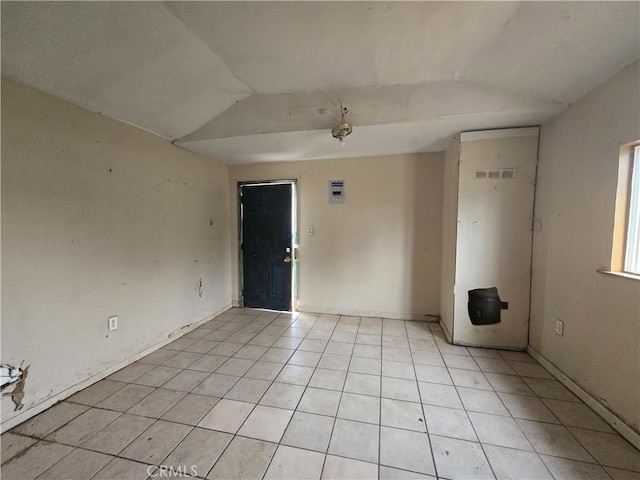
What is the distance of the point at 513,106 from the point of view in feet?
6.55

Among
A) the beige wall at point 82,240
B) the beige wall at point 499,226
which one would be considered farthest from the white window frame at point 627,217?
the beige wall at point 82,240

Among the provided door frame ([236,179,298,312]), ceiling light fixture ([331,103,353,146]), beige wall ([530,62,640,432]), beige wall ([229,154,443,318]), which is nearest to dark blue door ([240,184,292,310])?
door frame ([236,179,298,312])

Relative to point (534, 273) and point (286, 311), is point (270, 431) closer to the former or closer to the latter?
point (286, 311)

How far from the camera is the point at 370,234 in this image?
341 cm

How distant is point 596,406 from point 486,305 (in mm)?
989

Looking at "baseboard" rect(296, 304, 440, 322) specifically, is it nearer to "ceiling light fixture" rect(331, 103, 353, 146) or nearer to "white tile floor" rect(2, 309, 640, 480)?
"white tile floor" rect(2, 309, 640, 480)

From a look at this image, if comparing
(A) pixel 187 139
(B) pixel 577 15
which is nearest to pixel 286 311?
(A) pixel 187 139

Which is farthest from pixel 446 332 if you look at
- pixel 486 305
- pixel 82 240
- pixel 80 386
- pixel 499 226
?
pixel 82 240

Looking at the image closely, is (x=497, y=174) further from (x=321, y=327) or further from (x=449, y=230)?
(x=321, y=327)

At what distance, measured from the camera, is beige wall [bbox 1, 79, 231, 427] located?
5.24 feet

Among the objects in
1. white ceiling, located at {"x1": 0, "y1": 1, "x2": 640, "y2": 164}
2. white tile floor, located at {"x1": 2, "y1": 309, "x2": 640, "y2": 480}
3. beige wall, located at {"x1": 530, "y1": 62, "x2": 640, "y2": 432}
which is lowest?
white tile floor, located at {"x1": 2, "y1": 309, "x2": 640, "y2": 480}

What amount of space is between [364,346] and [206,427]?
5.34 ft

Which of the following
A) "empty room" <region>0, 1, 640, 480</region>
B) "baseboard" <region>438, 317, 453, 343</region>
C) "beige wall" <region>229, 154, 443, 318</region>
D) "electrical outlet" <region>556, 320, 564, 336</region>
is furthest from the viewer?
"beige wall" <region>229, 154, 443, 318</region>

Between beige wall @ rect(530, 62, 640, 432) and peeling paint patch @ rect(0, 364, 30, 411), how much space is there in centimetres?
381
